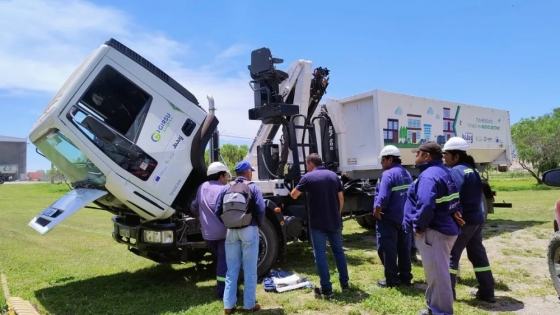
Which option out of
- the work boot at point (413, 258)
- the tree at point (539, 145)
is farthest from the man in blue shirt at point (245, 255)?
the tree at point (539, 145)

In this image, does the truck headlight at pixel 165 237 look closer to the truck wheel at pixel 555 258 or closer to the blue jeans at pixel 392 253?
the blue jeans at pixel 392 253

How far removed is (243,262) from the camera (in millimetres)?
4988

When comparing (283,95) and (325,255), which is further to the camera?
(283,95)

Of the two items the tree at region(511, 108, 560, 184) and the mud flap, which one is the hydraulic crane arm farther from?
the tree at region(511, 108, 560, 184)

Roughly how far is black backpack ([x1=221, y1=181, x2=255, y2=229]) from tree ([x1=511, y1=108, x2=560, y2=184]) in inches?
1428

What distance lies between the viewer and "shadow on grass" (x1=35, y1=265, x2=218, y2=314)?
209 inches

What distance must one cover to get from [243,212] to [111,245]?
262 inches

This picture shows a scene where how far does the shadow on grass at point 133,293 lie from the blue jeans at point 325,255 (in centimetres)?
138

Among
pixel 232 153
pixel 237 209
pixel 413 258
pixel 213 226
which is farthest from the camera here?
pixel 232 153

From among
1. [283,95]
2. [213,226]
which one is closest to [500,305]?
[213,226]

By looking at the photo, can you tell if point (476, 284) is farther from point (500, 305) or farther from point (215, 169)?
point (215, 169)

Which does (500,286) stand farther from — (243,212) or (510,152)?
(510,152)

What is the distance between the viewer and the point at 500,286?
19.2 feet

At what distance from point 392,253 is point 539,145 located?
36.8 meters
